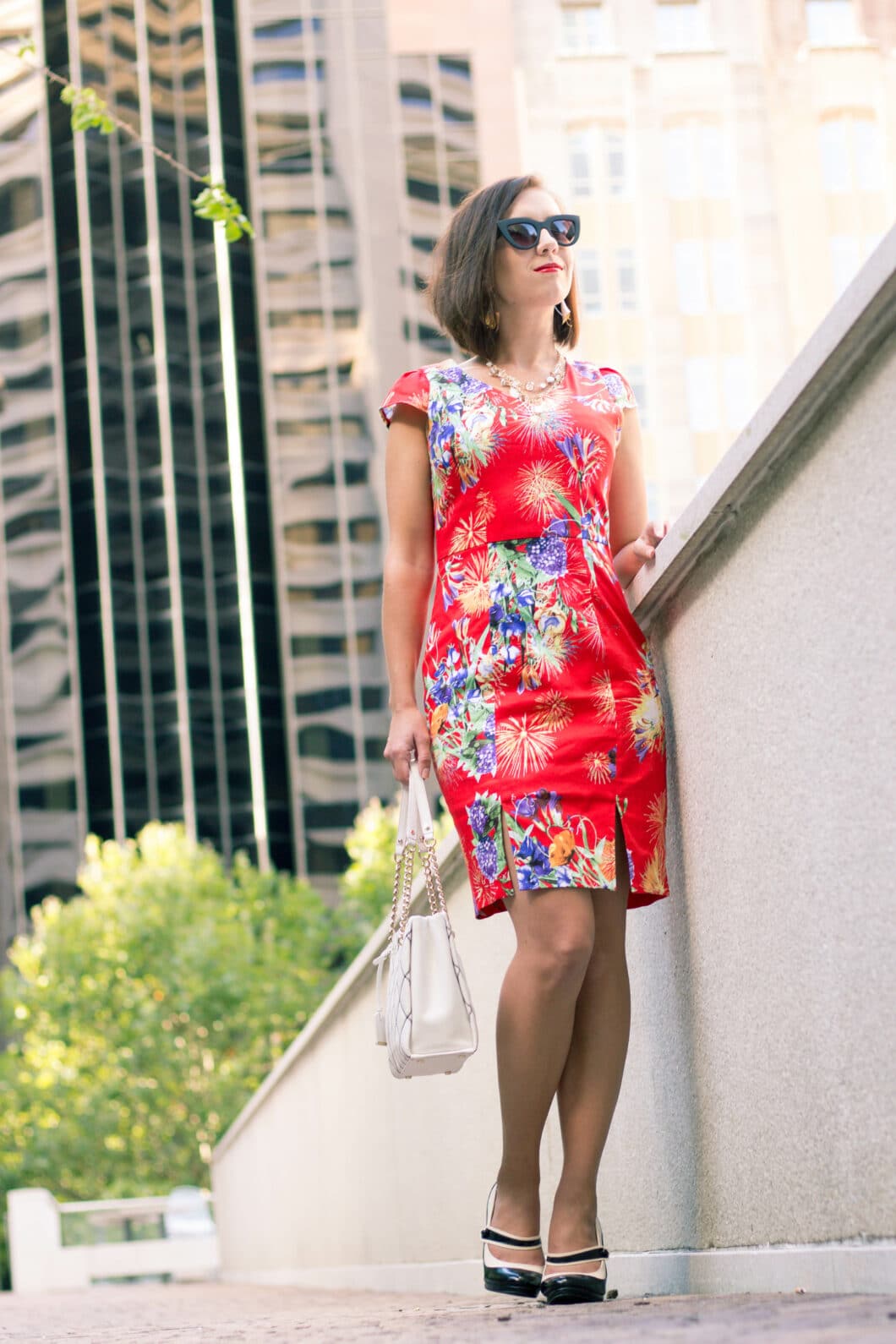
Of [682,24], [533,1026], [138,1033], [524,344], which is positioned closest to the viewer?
[533,1026]

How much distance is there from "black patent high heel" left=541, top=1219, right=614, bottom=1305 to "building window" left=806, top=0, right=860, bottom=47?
56.4 meters

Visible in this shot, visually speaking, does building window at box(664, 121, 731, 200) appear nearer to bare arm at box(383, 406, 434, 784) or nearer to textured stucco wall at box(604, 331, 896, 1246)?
bare arm at box(383, 406, 434, 784)

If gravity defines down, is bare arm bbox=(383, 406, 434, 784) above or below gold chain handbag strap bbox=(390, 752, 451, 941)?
above

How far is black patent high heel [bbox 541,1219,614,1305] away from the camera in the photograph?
9.89ft

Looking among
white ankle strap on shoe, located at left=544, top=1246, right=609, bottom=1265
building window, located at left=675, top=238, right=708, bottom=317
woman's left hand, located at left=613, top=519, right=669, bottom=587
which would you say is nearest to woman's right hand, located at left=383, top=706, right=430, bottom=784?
woman's left hand, located at left=613, top=519, right=669, bottom=587

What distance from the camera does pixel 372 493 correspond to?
52844mm

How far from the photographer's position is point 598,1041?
10.5ft

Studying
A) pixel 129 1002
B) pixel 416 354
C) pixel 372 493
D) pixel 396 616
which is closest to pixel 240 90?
pixel 416 354

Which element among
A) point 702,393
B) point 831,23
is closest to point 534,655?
point 702,393

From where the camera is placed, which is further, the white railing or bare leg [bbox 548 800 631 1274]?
the white railing

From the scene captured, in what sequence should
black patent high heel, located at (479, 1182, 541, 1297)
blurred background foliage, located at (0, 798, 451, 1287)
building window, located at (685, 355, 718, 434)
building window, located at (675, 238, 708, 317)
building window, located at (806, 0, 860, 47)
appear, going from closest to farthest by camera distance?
black patent high heel, located at (479, 1182, 541, 1297) → blurred background foliage, located at (0, 798, 451, 1287) → building window, located at (685, 355, 718, 434) → building window, located at (675, 238, 708, 317) → building window, located at (806, 0, 860, 47)

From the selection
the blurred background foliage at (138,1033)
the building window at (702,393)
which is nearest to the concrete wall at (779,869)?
the blurred background foliage at (138,1033)

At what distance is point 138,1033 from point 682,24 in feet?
121

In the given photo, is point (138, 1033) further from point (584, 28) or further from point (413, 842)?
point (584, 28)
